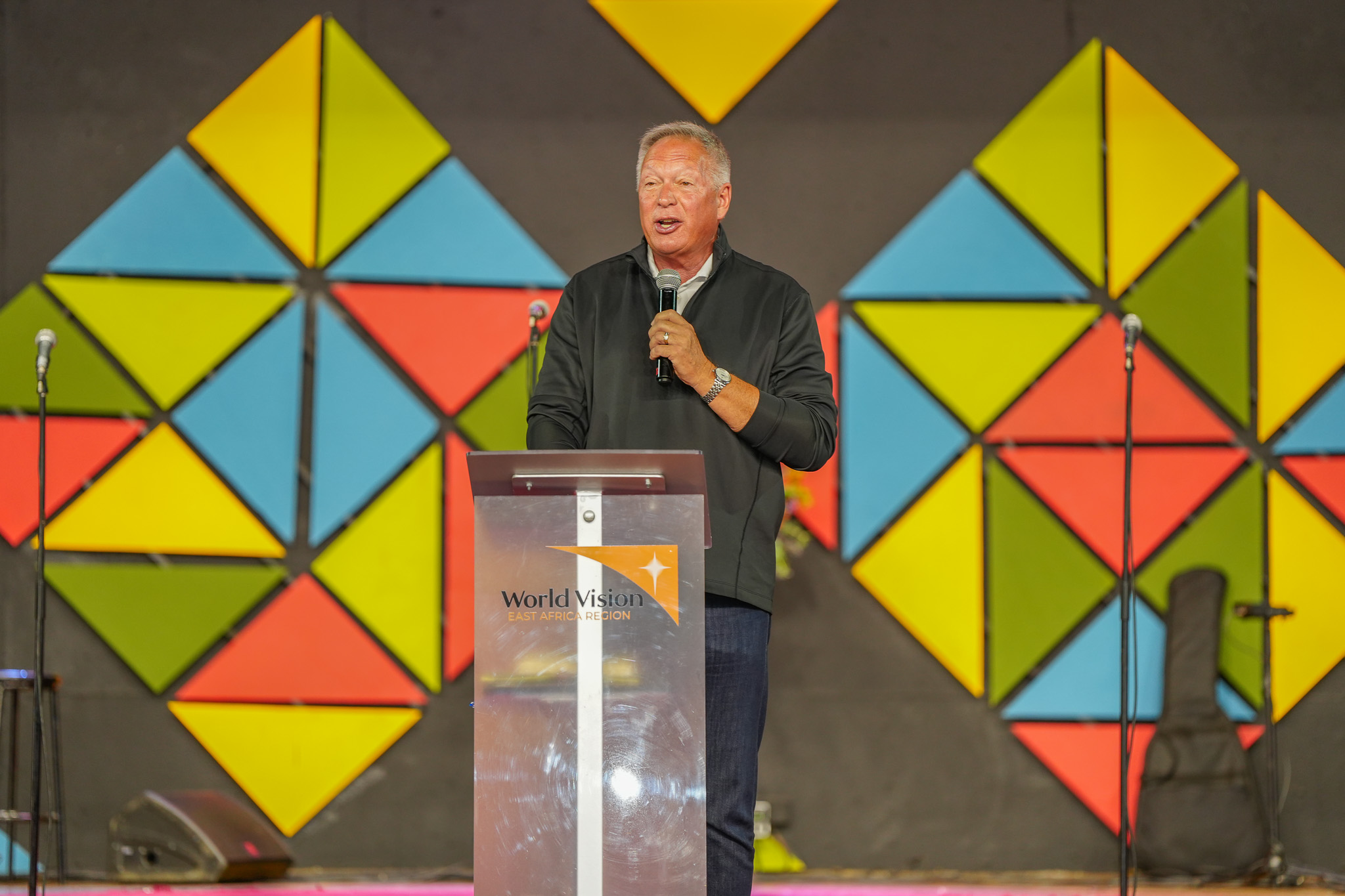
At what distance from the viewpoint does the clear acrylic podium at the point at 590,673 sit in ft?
5.63

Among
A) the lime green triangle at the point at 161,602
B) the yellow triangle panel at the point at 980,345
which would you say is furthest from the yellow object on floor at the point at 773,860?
the lime green triangle at the point at 161,602

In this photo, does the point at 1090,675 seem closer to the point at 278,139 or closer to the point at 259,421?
the point at 259,421

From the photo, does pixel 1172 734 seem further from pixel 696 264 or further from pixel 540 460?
pixel 540 460

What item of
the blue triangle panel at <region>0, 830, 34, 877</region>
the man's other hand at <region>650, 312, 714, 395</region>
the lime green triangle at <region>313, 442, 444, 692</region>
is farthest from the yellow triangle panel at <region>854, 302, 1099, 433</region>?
the blue triangle panel at <region>0, 830, 34, 877</region>

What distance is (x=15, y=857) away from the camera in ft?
14.3

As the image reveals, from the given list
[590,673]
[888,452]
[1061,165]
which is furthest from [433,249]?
[590,673]

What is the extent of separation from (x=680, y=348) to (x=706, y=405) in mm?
167

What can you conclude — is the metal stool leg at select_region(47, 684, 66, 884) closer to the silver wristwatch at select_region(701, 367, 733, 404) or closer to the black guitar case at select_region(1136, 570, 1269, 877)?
the silver wristwatch at select_region(701, 367, 733, 404)

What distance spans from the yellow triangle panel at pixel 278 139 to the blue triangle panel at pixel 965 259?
2007 mm

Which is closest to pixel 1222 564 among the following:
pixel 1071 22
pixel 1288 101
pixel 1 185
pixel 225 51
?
pixel 1288 101

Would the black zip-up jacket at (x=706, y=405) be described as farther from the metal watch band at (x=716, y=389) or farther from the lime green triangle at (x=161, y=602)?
the lime green triangle at (x=161, y=602)

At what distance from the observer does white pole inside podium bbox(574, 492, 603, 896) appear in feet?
5.62

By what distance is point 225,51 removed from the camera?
15.0ft

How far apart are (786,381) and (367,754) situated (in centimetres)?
279
